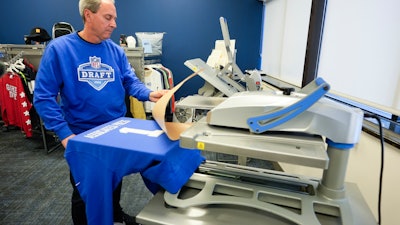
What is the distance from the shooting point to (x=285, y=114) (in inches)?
26.5

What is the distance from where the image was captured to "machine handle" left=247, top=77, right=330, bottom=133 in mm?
628

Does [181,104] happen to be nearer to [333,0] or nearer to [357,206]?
[357,206]

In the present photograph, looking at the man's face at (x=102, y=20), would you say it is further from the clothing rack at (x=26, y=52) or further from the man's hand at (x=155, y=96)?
the clothing rack at (x=26, y=52)

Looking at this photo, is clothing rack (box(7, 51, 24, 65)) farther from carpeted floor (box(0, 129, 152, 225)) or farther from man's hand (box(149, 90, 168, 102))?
man's hand (box(149, 90, 168, 102))

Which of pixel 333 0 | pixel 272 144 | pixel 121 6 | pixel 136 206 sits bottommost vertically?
pixel 136 206

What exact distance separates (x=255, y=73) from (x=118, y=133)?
172 centimetres

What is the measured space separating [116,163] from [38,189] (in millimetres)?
2071

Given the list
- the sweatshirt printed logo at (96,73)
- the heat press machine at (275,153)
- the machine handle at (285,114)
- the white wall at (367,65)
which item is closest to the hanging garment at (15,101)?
the sweatshirt printed logo at (96,73)

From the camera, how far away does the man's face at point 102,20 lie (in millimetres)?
1264

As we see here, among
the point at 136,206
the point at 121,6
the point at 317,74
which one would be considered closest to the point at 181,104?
the point at 136,206

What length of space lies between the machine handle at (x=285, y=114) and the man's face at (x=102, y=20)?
1.02 metres

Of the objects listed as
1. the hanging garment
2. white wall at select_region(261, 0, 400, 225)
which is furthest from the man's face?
the hanging garment

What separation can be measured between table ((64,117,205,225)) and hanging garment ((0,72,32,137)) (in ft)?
9.70

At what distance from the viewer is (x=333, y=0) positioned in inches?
83.4
